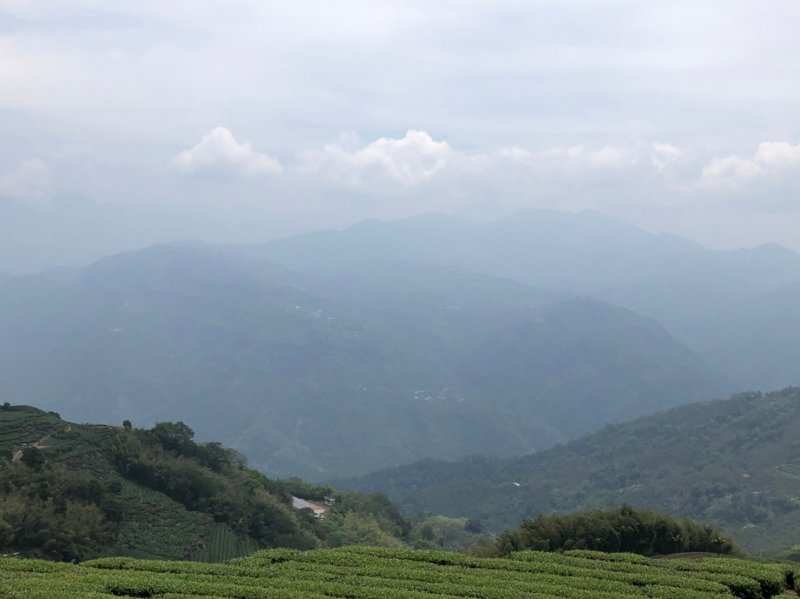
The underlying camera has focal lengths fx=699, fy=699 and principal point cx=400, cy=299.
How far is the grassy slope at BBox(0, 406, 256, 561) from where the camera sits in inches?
1806

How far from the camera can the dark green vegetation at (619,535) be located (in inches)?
1337

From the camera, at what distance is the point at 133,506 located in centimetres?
5012

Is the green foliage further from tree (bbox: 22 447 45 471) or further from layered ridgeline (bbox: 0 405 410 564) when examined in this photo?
tree (bbox: 22 447 45 471)

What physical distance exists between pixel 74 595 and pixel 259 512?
39.1 meters

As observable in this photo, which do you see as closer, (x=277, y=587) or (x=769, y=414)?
(x=277, y=587)

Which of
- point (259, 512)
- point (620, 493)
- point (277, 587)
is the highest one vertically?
point (277, 587)

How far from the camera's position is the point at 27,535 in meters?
39.2

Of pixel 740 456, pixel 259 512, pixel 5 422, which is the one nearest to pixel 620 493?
pixel 740 456

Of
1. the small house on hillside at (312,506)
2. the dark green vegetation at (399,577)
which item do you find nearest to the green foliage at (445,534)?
the small house on hillside at (312,506)

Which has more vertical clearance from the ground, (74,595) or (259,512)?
(74,595)

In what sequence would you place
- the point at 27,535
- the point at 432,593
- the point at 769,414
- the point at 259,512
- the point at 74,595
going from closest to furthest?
the point at 74,595
the point at 432,593
the point at 27,535
the point at 259,512
the point at 769,414

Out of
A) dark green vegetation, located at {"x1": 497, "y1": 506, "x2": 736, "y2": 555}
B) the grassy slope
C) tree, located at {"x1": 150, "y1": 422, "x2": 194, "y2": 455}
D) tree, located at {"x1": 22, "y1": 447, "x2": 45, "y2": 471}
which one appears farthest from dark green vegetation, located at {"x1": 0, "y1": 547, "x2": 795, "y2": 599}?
tree, located at {"x1": 150, "y1": 422, "x2": 194, "y2": 455}

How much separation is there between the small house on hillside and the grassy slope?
71.9 feet

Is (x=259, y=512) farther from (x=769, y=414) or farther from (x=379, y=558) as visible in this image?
(x=769, y=414)
